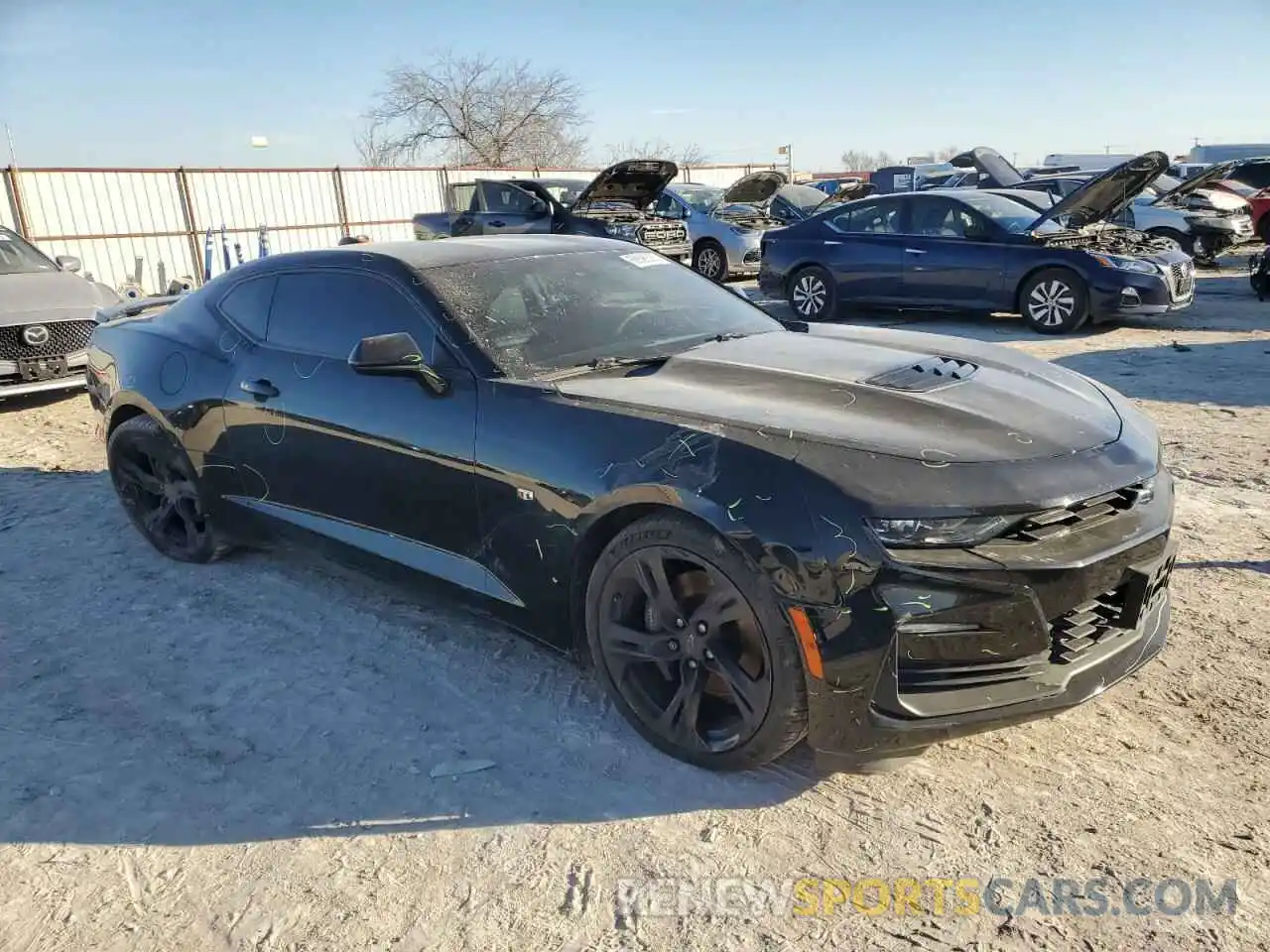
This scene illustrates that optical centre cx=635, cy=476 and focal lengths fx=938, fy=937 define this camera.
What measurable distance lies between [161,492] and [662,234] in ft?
38.6

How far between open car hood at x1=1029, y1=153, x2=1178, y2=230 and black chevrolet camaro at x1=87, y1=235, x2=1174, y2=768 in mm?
7099

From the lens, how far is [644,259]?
4.33 m

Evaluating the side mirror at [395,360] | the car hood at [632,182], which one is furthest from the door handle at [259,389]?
the car hood at [632,182]

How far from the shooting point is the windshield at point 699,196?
1678 centimetres

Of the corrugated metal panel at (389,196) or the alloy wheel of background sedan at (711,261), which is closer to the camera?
the alloy wheel of background sedan at (711,261)

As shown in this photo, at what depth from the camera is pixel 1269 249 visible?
11898mm

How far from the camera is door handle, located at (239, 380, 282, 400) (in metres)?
3.95

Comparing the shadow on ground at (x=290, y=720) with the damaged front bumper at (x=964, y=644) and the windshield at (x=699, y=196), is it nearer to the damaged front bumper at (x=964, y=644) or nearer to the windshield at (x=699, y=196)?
the damaged front bumper at (x=964, y=644)

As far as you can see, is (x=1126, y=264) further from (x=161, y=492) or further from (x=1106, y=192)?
(x=161, y=492)

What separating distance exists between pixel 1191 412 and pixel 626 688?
18.1 feet

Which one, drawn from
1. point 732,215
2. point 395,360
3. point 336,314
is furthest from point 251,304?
point 732,215

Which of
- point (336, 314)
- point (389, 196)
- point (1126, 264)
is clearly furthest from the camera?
point (389, 196)

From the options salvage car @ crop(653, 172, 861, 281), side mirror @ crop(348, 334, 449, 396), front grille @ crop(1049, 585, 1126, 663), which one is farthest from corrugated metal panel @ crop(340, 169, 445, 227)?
front grille @ crop(1049, 585, 1126, 663)

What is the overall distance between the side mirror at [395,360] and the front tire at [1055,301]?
8456mm
